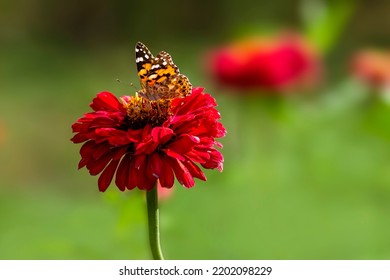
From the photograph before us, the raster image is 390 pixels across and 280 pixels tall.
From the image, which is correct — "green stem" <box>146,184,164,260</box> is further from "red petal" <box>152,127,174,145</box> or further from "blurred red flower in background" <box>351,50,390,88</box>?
"blurred red flower in background" <box>351,50,390,88</box>

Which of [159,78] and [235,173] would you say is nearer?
[159,78]

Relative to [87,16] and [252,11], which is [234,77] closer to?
[252,11]

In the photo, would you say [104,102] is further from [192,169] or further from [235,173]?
[235,173]

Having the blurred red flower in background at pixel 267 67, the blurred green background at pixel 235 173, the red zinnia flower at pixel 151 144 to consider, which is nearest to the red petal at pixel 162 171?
the red zinnia flower at pixel 151 144

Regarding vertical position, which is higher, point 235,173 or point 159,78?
point 235,173

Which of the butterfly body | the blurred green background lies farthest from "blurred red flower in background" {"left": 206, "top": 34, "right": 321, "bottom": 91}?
the butterfly body

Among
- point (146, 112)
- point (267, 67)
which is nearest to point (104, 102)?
point (146, 112)
